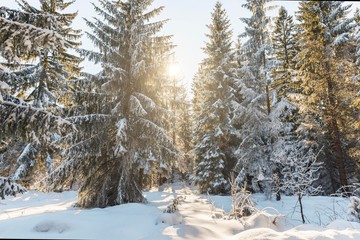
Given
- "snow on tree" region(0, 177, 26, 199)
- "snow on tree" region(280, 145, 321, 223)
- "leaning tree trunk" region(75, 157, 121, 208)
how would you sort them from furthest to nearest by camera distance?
"leaning tree trunk" region(75, 157, 121, 208)
"snow on tree" region(280, 145, 321, 223)
"snow on tree" region(0, 177, 26, 199)

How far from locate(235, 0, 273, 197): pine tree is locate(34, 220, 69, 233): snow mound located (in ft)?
41.6

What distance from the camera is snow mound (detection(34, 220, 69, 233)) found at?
18.5 feet

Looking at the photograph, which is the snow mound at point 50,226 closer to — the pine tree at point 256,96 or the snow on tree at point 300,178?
the snow on tree at point 300,178

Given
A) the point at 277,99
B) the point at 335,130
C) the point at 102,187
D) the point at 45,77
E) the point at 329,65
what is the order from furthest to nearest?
the point at 277,99 → the point at 45,77 → the point at 329,65 → the point at 335,130 → the point at 102,187

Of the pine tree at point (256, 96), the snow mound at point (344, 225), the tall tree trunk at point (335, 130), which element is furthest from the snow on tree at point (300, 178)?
the pine tree at point (256, 96)

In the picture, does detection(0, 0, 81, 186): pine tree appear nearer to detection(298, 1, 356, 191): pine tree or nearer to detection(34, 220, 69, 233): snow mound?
detection(34, 220, 69, 233): snow mound

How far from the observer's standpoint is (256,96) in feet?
57.3

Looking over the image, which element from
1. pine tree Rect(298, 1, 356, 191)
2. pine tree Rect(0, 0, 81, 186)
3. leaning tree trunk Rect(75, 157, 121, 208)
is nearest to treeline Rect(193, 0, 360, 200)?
pine tree Rect(298, 1, 356, 191)

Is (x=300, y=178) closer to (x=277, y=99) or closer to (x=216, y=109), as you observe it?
(x=277, y=99)

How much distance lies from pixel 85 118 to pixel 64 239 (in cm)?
628

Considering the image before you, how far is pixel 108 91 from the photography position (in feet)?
37.3

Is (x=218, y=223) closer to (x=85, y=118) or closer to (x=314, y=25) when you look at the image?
(x=85, y=118)

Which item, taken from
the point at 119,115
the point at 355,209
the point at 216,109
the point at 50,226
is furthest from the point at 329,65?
the point at 50,226

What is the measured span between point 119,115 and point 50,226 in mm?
6270
